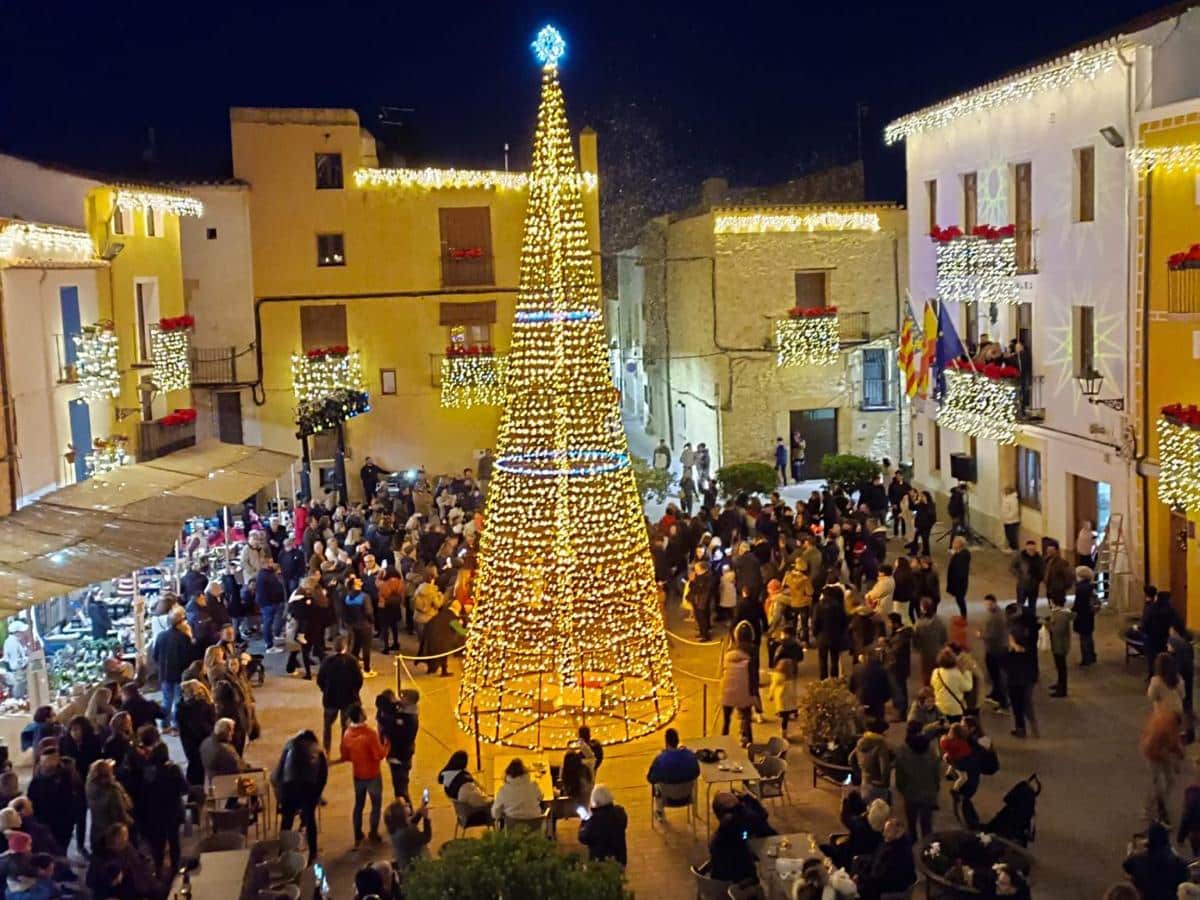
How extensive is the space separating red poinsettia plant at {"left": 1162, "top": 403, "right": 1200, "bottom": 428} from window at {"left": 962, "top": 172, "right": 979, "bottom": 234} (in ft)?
29.8

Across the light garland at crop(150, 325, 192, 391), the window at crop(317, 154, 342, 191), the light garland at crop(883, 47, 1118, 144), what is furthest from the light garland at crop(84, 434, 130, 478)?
the light garland at crop(883, 47, 1118, 144)

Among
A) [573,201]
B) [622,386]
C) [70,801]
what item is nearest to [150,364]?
[573,201]

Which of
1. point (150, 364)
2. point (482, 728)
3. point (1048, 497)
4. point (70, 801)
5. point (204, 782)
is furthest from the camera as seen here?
point (150, 364)

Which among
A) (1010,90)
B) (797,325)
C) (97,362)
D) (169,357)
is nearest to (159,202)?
(169,357)

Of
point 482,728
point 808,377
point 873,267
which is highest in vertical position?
point 873,267

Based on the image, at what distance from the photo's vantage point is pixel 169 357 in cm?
2805

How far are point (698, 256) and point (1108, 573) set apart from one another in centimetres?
1494

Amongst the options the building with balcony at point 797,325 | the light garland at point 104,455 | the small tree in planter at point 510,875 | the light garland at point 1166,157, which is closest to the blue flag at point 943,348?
the building with balcony at point 797,325

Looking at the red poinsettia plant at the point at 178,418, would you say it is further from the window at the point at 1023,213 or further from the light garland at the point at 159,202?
the window at the point at 1023,213

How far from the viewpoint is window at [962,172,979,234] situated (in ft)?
89.2

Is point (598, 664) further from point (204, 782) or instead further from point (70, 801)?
point (70, 801)

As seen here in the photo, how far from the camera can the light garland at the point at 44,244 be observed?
805 inches

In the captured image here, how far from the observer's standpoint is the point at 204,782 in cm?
Result: 1371

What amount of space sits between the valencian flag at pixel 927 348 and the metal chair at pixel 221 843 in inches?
757
